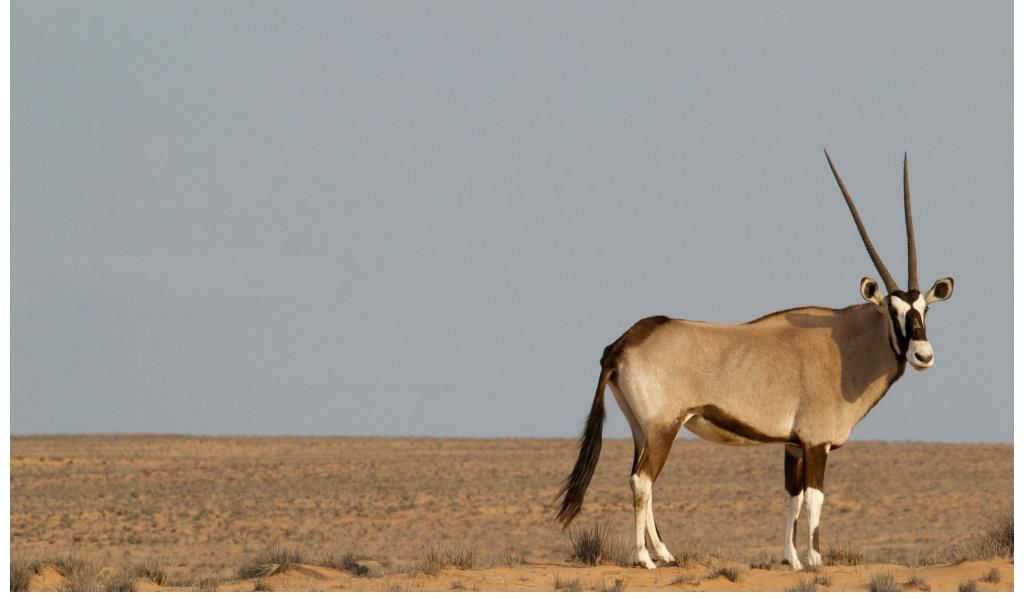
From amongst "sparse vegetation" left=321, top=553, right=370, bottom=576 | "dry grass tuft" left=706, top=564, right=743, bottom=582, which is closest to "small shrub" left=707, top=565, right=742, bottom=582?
"dry grass tuft" left=706, top=564, right=743, bottom=582

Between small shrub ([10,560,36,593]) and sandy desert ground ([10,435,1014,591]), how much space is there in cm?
4

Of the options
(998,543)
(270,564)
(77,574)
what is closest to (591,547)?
(270,564)

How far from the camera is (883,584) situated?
1166cm

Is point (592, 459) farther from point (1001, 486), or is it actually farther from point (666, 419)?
point (1001, 486)

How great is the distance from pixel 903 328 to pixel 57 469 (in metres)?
42.1

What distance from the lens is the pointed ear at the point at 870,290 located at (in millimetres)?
12742

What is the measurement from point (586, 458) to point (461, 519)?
2332 centimetres

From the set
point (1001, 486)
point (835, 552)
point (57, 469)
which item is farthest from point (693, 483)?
point (835, 552)

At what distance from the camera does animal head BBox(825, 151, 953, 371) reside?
12391 millimetres

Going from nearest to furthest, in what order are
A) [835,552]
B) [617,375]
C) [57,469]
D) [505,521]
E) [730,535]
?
[617,375] → [835,552] → [730,535] → [505,521] → [57,469]

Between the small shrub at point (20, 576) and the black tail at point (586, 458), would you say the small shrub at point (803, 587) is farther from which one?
the small shrub at point (20, 576)

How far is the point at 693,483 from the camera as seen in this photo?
4475 cm

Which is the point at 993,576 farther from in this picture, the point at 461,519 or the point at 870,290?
the point at 461,519

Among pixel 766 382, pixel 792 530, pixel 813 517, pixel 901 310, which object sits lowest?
pixel 792 530
